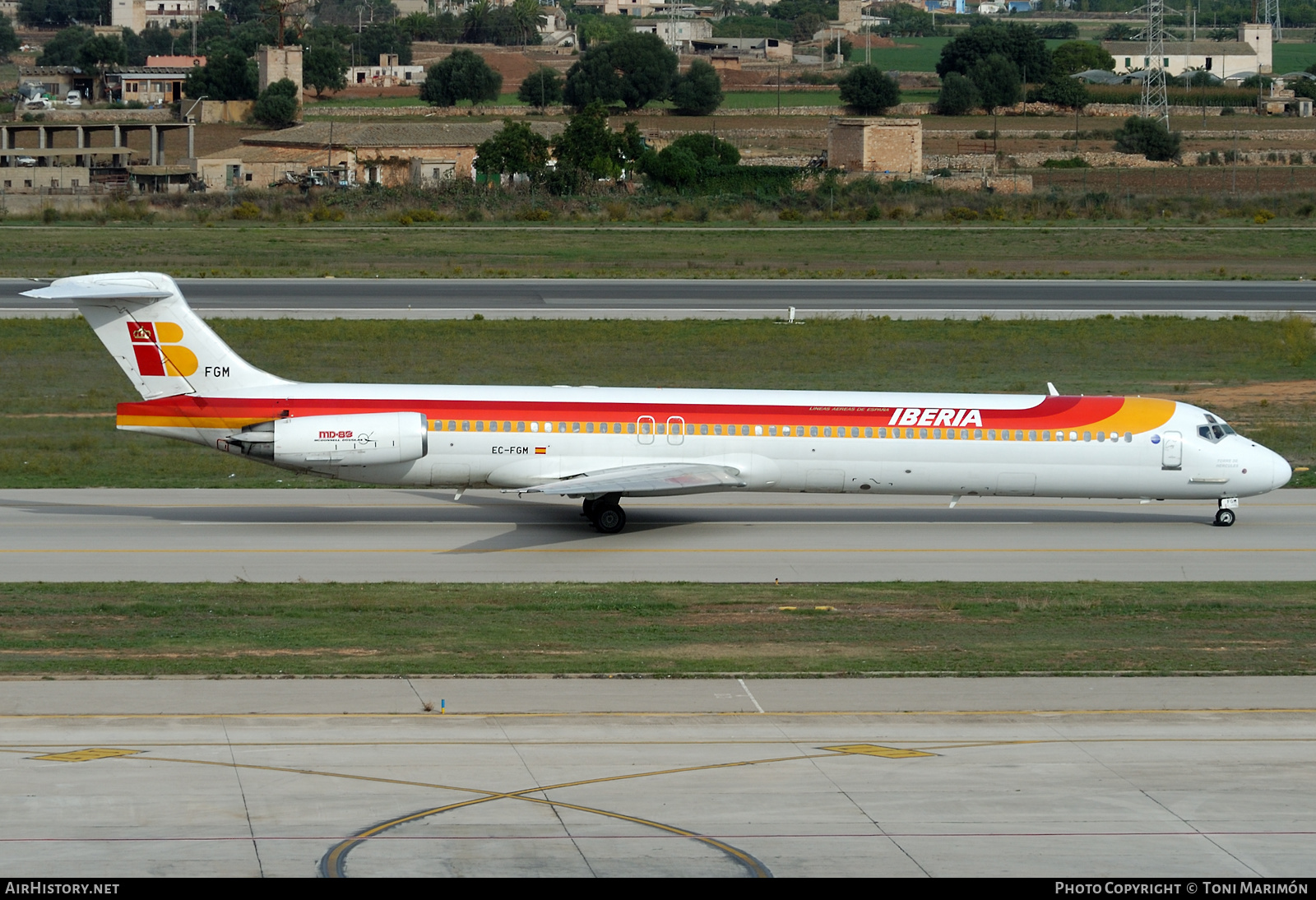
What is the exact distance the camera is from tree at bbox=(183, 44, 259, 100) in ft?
521

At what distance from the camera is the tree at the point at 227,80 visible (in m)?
159

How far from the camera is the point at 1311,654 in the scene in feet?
70.3

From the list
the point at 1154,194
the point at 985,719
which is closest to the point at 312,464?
the point at 985,719

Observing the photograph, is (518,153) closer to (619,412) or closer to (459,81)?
(459,81)

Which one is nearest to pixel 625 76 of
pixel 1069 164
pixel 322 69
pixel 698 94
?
pixel 698 94

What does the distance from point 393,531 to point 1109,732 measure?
16.1 meters

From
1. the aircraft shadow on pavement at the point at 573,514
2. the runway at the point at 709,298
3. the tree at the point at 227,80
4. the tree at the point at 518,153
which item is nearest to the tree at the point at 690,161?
the tree at the point at 518,153

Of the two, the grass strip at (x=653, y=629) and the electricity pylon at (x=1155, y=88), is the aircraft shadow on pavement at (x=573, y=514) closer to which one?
the grass strip at (x=653, y=629)

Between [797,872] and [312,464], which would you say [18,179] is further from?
[797,872]

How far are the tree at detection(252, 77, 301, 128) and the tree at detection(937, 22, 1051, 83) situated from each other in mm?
72007

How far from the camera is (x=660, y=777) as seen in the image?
16078 millimetres

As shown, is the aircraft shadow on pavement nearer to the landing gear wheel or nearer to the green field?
the landing gear wheel

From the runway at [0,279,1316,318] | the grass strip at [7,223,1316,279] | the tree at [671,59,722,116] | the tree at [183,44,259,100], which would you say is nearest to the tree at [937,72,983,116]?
the tree at [671,59,722,116]

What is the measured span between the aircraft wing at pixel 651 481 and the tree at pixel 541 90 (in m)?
143
